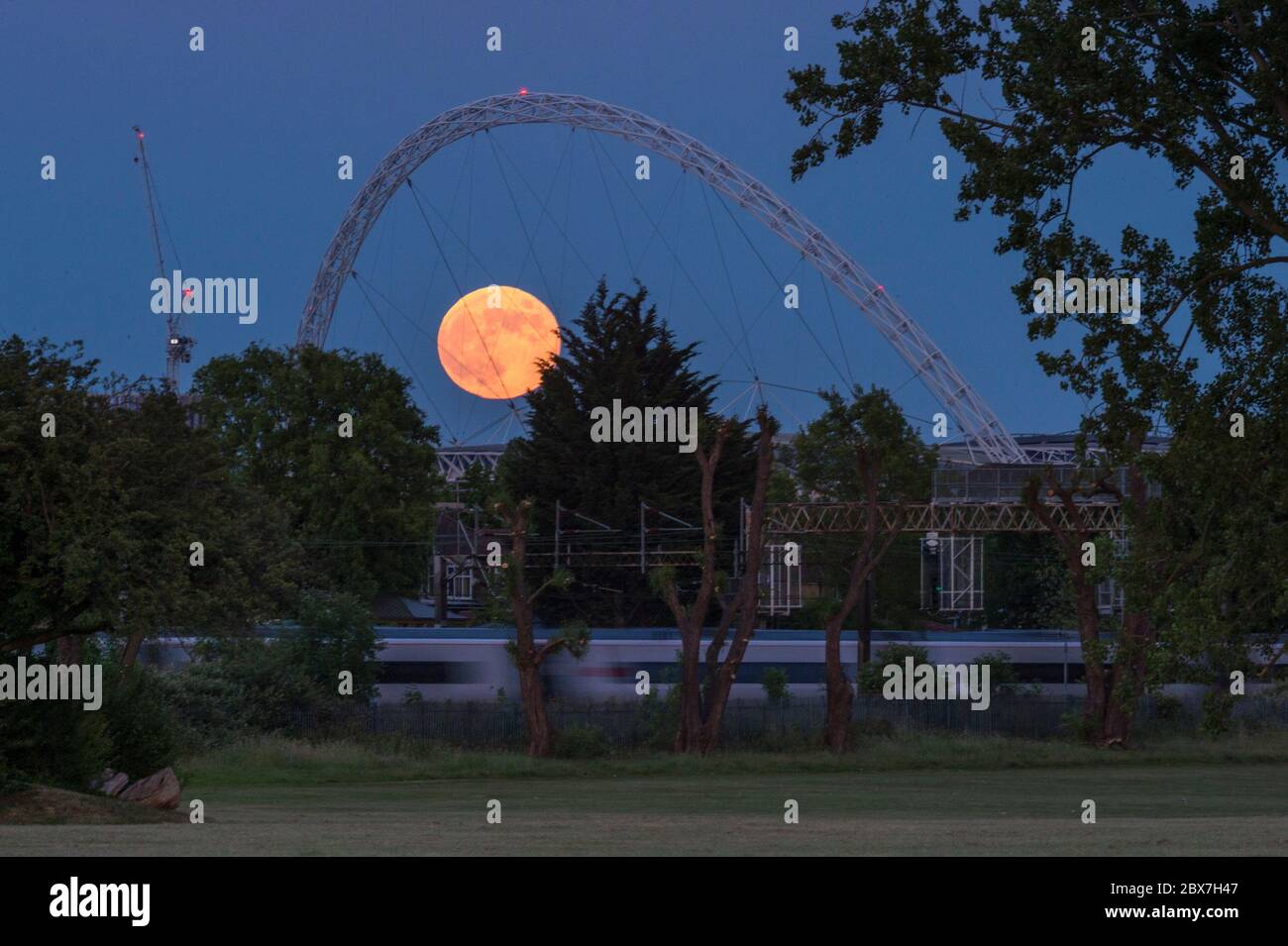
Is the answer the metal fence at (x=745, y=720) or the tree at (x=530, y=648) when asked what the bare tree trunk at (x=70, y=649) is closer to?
the metal fence at (x=745, y=720)

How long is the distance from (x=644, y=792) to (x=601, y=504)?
38.7m

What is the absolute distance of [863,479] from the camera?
55.3m

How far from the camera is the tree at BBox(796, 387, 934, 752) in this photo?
179 ft

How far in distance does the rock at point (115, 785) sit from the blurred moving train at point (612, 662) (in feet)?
90.5

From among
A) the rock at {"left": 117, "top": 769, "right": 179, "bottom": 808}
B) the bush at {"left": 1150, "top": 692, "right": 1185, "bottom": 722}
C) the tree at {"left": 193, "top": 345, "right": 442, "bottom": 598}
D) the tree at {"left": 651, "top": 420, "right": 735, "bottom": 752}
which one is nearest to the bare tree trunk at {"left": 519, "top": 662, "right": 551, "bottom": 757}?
the tree at {"left": 651, "top": 420, "right": 735, "bottom": 752}

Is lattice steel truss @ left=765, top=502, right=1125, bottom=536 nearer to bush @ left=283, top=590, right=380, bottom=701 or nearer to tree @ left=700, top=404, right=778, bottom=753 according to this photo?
tree @ left=700, top=404, right=778, bottom=753

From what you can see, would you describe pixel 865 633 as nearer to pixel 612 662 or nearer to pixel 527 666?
pixel 612 662

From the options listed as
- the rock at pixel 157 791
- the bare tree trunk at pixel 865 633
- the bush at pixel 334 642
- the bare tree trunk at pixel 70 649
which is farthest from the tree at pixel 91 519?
the bare tree trunk at pixel 865 633

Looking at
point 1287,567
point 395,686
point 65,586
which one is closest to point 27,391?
point 65,586

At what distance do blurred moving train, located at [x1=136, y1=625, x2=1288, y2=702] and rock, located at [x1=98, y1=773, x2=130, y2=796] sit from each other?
27.6 metres

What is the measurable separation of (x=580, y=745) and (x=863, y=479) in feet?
40.7

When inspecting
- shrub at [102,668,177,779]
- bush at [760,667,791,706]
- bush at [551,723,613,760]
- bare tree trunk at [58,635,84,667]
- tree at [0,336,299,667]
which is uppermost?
tree at [0,336,299,667]

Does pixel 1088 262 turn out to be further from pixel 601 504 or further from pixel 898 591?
pixel 898 591

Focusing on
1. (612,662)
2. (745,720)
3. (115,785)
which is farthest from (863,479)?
(115,785)
